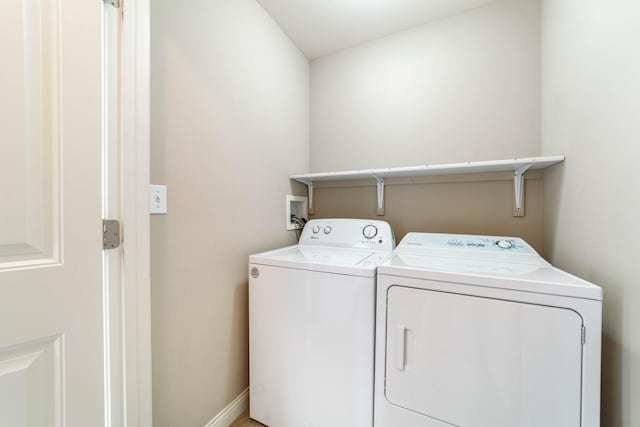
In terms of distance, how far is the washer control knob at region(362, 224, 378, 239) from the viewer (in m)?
1.60

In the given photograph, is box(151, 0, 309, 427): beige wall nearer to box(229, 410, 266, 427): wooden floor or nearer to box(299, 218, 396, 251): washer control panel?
box(229, 410, 266, 427): wooden floor

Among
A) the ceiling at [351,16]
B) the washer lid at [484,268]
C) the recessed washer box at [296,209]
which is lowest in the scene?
the washer lid at [484,268]

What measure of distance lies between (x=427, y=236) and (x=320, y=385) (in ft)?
3.40

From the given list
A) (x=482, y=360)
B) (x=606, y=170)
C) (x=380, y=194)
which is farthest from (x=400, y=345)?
(x=380, y=194)

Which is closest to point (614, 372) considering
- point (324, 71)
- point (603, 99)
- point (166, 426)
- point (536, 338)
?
point (536, 338)

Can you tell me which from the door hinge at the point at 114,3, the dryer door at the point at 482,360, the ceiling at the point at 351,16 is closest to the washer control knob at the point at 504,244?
the dryer door at the point at 482,360

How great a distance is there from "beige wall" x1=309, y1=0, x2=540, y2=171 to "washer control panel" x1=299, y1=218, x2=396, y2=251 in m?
0.55

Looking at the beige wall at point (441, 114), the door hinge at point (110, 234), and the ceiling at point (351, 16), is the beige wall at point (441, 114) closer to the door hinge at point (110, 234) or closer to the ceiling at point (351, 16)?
the ceiling at point (351, 16)

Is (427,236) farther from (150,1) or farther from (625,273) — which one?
(150,1)

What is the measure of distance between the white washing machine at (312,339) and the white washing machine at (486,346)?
81mm

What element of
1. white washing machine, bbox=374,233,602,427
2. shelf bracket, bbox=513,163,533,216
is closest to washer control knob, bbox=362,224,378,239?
white washing machine, bbox=374,233,602,427

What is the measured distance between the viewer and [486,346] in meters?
0.88

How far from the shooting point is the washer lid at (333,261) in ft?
3.60

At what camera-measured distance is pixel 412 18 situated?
169 cm
